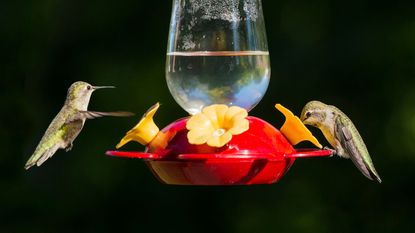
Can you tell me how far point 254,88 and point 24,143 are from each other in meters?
4.69

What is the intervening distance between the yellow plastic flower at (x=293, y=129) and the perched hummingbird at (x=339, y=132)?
0.40 metres

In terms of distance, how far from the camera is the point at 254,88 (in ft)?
14.3

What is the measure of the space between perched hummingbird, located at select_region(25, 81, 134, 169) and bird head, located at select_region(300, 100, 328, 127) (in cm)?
123

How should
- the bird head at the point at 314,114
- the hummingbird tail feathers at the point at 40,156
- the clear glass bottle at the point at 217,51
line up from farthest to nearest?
1. the hummingbird tail feathers at the point at 40,156
2. the bird head at the point at 314,114
3. the clear glass bottle at the point at 217,51

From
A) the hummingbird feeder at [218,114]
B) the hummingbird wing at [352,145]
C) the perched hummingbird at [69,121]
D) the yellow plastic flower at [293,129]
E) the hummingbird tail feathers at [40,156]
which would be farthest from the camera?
the hummingbird tail feathers at [40,156]

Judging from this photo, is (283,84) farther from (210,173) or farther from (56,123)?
(210,173)

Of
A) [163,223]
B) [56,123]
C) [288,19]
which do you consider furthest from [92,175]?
[56,123]

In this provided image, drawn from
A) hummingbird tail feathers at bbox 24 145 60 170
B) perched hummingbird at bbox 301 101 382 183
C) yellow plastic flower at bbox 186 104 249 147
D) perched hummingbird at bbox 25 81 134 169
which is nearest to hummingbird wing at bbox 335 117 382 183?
perched hummingbird at bbox 301 101 382 183

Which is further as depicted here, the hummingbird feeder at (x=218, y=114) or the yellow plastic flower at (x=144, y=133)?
the yellow plastic flower at (x=144, y=133)

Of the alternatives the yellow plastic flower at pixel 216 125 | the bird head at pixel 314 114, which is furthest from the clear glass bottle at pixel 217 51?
the bird head at pixel 314 114

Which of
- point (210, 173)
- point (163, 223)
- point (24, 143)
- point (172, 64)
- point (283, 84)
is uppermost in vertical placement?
point (172, 64)

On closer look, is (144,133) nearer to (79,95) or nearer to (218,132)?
(218,132)

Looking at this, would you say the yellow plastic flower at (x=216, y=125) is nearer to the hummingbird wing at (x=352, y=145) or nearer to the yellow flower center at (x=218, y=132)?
the yellow flower center at (x=218, y=132)

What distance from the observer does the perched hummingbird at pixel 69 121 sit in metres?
5.30
